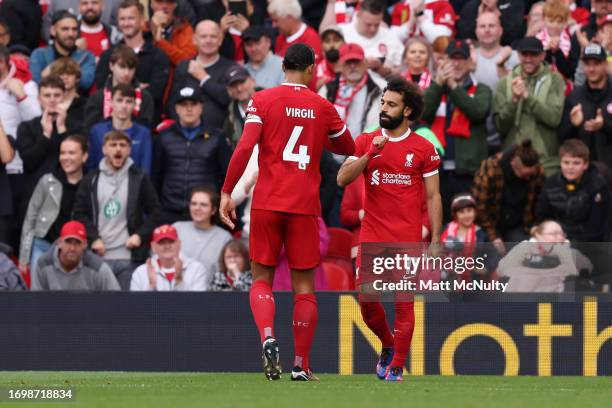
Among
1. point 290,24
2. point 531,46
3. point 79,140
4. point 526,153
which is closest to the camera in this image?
point 526,153

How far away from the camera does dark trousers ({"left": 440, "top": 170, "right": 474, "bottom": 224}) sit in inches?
620

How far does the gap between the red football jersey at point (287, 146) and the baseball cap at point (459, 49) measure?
5591 millimetres

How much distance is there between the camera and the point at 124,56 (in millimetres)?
16297

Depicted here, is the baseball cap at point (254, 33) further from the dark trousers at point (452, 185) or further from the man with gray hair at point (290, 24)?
the dark trousers at point (452, 185)

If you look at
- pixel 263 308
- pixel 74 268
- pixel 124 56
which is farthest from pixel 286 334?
pixel 124 56

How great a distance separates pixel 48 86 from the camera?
1603 centimetres

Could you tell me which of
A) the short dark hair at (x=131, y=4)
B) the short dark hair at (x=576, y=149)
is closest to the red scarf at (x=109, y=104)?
the short dark hair at (x=131, y=4)

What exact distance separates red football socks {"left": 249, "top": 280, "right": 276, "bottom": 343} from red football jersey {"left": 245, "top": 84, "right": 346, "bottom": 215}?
1.89 feet

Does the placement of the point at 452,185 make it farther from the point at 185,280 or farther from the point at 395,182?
the point at 395,182

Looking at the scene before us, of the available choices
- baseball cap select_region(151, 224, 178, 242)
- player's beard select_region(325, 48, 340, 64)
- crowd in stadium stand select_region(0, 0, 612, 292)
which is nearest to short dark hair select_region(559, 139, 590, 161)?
crowd in stadium stand select_region(0, 0, 612, 292)

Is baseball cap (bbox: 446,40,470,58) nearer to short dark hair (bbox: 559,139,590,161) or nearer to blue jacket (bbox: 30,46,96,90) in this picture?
short dark hair (bbox: 559,139,590,161)

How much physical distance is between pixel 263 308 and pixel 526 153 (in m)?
5.52

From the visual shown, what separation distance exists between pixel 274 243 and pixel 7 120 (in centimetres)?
683

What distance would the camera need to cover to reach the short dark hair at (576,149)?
47.7ft
